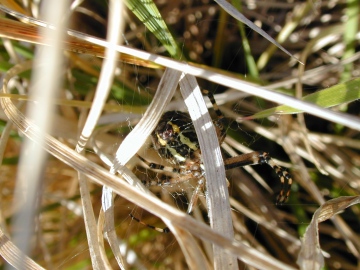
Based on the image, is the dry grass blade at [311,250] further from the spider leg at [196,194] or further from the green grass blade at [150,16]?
the green grass blade at [150,16]

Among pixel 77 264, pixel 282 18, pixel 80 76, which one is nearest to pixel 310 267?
pixel 77 264

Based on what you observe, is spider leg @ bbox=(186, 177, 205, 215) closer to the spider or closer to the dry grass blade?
the spider

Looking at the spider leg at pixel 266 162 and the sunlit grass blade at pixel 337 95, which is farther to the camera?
the spider leg at pixel 266 162

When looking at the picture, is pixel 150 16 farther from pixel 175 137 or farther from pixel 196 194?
pixel 196 194

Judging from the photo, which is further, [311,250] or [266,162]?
[266,162]

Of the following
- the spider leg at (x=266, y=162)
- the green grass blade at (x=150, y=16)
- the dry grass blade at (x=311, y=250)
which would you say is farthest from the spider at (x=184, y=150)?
the dry grass blade at (x=311, y=250)

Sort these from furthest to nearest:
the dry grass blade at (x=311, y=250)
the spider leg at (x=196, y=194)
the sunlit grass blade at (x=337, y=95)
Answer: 1. the spider leg at (x=196, y=194)
2. the sunlit grass blade at (x=337, y=95)
3. the dry grass blade at (x=311, y=250)

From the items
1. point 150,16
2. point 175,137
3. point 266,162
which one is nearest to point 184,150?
point 175,137

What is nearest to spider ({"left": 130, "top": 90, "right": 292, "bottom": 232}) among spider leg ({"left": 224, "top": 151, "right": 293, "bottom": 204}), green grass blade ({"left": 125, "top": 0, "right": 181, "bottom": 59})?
spider leg ({"left": 224, "top": 151, "right": 293, "bottom": 204})
